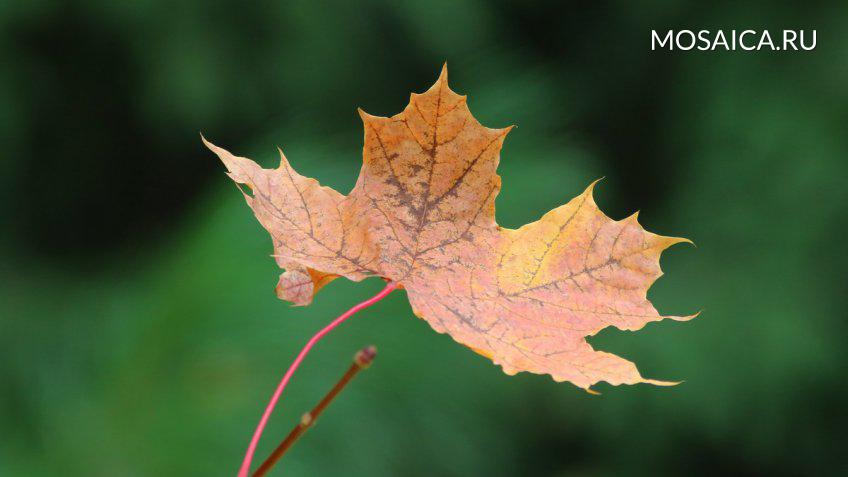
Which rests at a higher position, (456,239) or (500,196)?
(500,196)

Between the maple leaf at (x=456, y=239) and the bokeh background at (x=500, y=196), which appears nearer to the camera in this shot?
the maple leaf at (x=456, y=239)

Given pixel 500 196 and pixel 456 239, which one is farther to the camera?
pixel 500 196

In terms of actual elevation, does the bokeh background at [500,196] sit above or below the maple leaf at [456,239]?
above

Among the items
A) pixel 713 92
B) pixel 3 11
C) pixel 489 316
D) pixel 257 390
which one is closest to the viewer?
pixel 489 316

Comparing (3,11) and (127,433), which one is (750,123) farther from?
(3,11)

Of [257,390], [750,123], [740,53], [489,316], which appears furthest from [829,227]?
[489,316]
